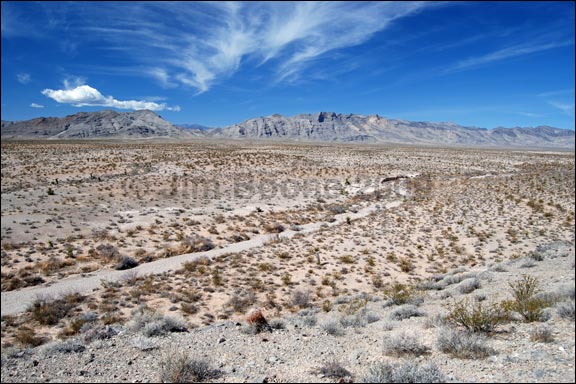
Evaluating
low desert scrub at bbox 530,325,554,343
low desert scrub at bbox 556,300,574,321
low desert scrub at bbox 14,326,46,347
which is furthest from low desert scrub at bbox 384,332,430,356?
low desert scrub at bbox 14,326,46,347

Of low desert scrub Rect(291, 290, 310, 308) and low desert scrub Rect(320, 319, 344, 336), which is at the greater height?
low desert scrub Rect(320, 319, 344, 336)

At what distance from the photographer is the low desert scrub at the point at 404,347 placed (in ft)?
21.0

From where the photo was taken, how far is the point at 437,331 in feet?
23.7

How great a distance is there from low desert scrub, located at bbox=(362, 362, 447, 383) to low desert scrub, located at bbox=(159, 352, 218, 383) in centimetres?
271

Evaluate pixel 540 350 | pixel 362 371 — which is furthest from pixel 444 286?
pixel 362 371

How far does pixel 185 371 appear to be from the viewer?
588cm

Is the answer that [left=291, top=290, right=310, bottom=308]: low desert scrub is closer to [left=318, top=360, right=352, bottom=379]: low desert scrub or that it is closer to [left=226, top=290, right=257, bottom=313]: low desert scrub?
[left=226, top=290, right=257, bottom=313]: low desert scrub

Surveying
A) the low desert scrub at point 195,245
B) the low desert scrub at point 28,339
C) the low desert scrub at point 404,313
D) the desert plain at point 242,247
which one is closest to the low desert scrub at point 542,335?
the desert plain at point 242,247

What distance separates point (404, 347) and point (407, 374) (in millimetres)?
1331

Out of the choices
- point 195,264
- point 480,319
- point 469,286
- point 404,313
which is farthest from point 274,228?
point 480,319

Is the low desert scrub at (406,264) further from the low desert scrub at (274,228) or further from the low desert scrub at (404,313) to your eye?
the low desert scrub at (274,228)

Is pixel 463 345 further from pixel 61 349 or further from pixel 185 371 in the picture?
pixel 61 349

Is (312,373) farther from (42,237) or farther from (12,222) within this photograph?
(12,222)

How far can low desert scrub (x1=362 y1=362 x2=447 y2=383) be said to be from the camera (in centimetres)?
513
